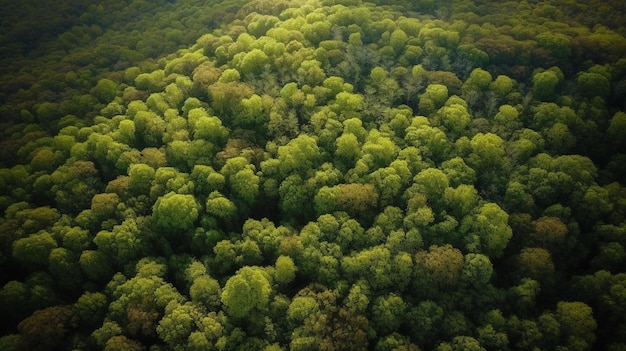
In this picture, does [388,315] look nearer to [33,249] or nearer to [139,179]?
[139,179]

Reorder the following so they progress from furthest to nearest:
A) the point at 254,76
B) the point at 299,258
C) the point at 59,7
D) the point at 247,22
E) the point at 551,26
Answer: the point at 59,7 → the point at 247,22 → the point at 551,26 → the point at 254,76 → the point at 299,258

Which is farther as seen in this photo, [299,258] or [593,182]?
[593,182]

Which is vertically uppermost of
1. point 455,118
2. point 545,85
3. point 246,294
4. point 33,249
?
point 545,85

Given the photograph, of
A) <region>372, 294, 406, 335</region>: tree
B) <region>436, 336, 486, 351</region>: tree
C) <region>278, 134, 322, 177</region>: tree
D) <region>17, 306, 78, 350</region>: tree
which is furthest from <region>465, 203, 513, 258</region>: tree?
A: <region>17, 306, 78, 350</region>: tree

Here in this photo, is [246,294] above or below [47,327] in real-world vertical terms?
above

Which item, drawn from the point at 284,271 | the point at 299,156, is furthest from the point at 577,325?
the point at 299,156

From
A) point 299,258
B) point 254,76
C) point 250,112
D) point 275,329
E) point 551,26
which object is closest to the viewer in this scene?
point 275,329

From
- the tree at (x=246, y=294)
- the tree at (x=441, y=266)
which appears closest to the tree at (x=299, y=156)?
the tree at (x=246, y=294)

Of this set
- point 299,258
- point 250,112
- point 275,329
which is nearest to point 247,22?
point 250,112

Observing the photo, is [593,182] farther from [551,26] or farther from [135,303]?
[135,303]
